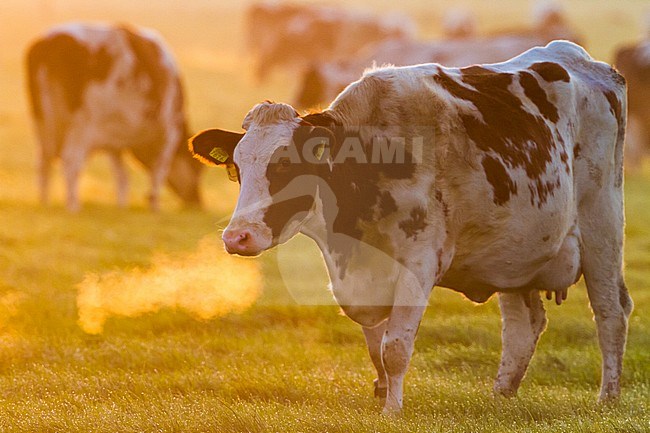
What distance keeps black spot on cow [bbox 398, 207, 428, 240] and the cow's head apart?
0.54m

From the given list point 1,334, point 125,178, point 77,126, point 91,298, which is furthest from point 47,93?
point 1,334

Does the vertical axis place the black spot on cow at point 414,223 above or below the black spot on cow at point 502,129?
below

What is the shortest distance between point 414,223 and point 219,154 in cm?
114

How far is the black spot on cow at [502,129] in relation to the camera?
20.0 feet

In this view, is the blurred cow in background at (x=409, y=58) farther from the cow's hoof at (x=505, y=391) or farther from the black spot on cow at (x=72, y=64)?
the cow's hoof at (x=505, y=391)

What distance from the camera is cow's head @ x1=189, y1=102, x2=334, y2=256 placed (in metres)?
5.39

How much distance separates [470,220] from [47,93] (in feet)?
41.3

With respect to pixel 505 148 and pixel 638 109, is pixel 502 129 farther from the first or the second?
pixel 638 109

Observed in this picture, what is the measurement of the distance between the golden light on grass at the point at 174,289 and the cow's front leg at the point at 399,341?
3.53 m

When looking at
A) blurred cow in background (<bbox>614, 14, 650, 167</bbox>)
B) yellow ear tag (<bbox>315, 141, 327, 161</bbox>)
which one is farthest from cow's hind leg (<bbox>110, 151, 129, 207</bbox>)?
blurred cow in background (<bbox>614, 14, 650, 167</bbox>)

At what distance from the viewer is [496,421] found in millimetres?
Answer: 5887

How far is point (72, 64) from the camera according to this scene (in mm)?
16922

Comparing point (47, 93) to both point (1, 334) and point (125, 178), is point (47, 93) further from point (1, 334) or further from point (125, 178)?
point (1, 334)

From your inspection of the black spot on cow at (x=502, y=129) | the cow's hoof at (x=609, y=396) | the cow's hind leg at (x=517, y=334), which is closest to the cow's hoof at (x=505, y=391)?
the cow's hind leg at (x=517, y=334)
